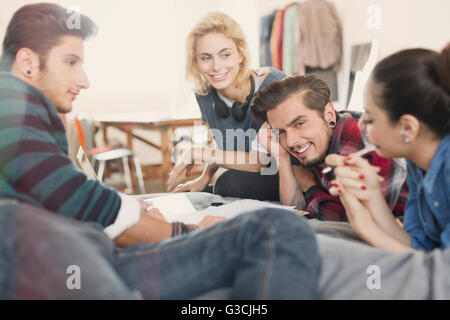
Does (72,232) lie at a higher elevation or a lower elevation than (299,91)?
lower

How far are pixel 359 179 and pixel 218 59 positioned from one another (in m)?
0.81

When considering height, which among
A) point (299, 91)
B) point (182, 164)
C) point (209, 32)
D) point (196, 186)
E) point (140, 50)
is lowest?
point (196, 186)

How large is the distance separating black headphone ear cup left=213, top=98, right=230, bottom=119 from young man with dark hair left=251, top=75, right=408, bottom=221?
0.83ft

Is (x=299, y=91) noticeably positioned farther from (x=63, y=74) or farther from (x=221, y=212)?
(x=63, y=74)

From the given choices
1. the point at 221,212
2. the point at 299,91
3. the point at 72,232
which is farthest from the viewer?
the point at 299,91

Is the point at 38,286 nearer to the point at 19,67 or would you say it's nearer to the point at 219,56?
the point at 19,67

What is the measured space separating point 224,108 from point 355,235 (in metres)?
0.77

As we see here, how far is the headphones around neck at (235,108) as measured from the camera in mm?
1355

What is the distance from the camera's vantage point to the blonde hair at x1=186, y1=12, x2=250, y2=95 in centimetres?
136

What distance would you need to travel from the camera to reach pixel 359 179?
2.49 feet

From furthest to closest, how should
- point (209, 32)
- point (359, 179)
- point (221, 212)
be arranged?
point (209, 32)
point (221, 212)
point (359, 179)

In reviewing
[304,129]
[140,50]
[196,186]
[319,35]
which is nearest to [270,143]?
[304,129]

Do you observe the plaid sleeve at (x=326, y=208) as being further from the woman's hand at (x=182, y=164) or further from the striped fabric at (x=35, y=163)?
the striped fabric at (x=35, y=163)
